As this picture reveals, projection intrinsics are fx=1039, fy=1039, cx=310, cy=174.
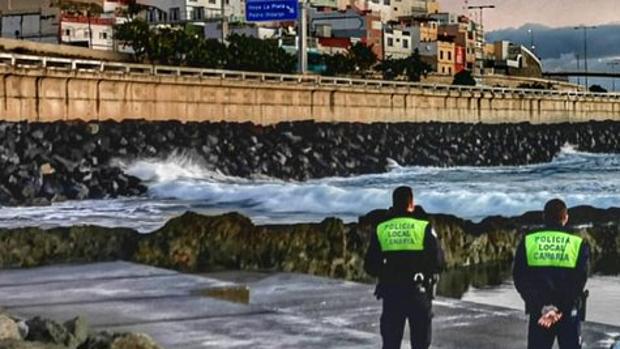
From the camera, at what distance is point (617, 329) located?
10.6 m

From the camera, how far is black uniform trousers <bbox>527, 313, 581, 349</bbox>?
301 inches

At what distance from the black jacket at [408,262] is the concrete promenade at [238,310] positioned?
5.69 ft

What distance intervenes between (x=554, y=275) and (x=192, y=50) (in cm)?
6810

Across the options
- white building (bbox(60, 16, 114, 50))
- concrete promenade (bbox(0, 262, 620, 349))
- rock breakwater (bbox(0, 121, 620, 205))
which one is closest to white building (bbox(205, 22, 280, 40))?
white building (bbox(60, 16, 114, 50))

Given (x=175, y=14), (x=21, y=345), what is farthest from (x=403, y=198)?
(x=175, y=14)

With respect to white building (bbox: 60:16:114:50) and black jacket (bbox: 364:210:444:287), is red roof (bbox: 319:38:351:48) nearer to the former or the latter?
white building (bbox: 60:16:114:50)

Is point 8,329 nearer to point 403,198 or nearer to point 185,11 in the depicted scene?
point 403,198

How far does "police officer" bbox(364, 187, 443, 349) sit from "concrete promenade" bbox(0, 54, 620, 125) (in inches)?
1248

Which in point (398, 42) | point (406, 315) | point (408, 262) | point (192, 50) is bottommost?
point (406, 315)

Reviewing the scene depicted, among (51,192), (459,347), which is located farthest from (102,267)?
(51,192)

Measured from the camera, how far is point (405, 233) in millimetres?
7961

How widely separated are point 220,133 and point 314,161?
542cm

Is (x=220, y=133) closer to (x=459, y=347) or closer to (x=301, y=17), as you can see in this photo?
(x=301, y=17)

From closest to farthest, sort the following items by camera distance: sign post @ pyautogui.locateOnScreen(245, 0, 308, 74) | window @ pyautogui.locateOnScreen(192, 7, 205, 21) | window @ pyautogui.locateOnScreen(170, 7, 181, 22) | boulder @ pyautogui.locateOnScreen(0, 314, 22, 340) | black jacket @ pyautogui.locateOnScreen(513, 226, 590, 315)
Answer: black jacket @ pyautogui.locateOnScreen(513, 226, 590, 315), boulder @ pyautogui.locateOnScreen(0, 314, 22, 340), sign post @ pyautogui.locateOnScreen(245, 0, 308, 74), window @ pyautogui.locateOnScreen(192, 7, 205, 21), window @ pyautogui.locateOnScreen(170, 7, 181, 22)
